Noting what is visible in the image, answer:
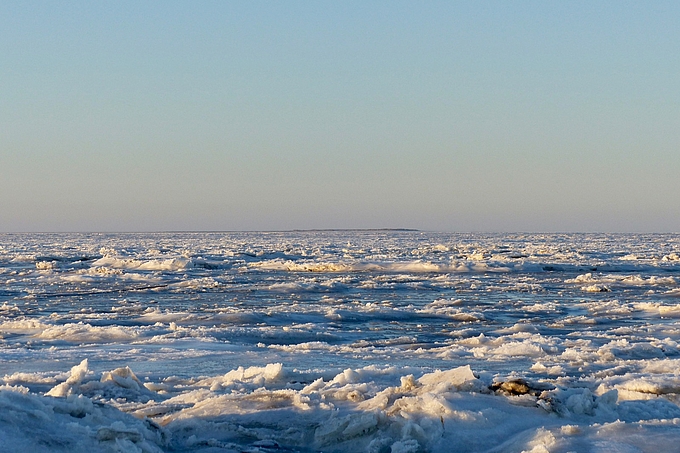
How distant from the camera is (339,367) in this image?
856 cm

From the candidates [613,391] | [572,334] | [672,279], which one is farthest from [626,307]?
[613,391]

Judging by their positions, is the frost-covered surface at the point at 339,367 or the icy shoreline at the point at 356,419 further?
the frost-covered surface at the point at 339,367

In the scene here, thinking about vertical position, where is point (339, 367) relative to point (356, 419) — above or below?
below

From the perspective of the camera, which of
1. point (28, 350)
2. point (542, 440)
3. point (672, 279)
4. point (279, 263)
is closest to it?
point (542, 440)

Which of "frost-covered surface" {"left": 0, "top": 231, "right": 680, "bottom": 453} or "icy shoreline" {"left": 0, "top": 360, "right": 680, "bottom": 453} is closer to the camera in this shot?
"icy shoreline" {"left": 0, "top": 360, "right": 680, "bottom": 453}

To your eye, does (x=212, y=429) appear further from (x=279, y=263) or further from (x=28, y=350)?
(x=279, y=263)

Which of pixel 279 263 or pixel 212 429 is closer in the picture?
pixel 212 429

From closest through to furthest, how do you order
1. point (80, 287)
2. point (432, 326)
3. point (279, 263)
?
point (432, 326) < point (80, 287) < point (279, 263)

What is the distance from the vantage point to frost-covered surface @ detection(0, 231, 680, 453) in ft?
16.5

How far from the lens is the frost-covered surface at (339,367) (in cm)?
502

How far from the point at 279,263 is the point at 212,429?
79.3 feet

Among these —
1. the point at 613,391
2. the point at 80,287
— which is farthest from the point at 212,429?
the point at 80,287

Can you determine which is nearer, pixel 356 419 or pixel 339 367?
pixel 356 419

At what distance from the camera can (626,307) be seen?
604 inches
